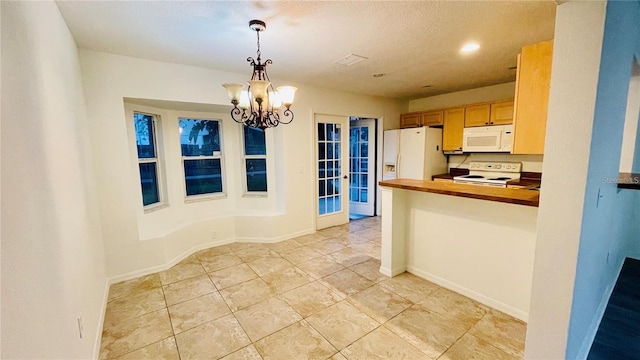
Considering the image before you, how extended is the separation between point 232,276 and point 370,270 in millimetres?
1559

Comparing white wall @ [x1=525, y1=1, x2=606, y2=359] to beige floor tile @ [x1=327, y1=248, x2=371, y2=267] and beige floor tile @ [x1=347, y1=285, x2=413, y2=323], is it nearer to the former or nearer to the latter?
beige floor tile @ [x1=347, y1=285, x2=413, y2=323]

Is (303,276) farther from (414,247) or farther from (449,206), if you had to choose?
(449,206)

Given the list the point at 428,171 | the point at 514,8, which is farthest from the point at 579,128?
the point at 428,171

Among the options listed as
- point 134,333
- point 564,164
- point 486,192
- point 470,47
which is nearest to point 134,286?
point 134,333

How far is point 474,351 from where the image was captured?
1806 mm

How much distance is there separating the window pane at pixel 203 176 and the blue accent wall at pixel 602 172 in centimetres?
404

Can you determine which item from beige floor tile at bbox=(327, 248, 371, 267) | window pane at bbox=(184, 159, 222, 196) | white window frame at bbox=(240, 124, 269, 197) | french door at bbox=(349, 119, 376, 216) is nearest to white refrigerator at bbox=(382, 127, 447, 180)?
french door at bbox=(349, 119, 376, 216)

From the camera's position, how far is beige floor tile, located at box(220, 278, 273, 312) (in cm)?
243

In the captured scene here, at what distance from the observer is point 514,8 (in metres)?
1.91

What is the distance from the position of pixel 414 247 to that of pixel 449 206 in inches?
24.7

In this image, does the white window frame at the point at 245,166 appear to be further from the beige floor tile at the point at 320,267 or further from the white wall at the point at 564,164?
the white wall at the point at 564,164

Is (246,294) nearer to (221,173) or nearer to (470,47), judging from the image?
(221,173)

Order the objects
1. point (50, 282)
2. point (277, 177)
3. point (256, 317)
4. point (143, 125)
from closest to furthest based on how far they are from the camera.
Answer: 1. point (50, 282)
2. point (256, 317)
3. point (143, 125)
4. point (277, 177)

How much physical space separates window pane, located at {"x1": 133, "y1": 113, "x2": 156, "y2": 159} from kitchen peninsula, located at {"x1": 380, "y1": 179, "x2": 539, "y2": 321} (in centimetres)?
300
